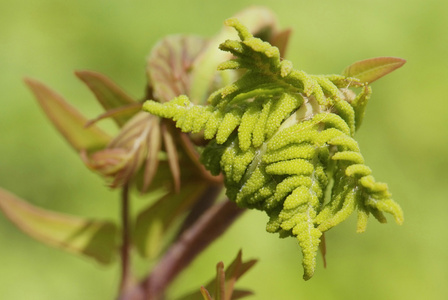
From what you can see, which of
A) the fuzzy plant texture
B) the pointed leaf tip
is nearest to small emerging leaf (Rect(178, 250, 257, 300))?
the fuzzy plant texture

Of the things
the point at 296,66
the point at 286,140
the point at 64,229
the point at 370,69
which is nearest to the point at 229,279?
the point at 286,140

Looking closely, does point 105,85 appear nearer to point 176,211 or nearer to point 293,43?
point 176,211

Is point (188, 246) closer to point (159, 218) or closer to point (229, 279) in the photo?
point (159, 218)

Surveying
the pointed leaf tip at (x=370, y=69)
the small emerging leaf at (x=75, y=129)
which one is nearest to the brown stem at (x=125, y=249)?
the small emerging leaf at (x=75, y=129)

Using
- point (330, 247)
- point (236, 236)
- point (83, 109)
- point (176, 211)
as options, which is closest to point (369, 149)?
point (330, 247)

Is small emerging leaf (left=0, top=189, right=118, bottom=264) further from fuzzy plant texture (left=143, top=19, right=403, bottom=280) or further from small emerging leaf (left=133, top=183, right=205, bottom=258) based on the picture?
fuzzy plant texture (left=143, top=19, right=403, bottom=280)
